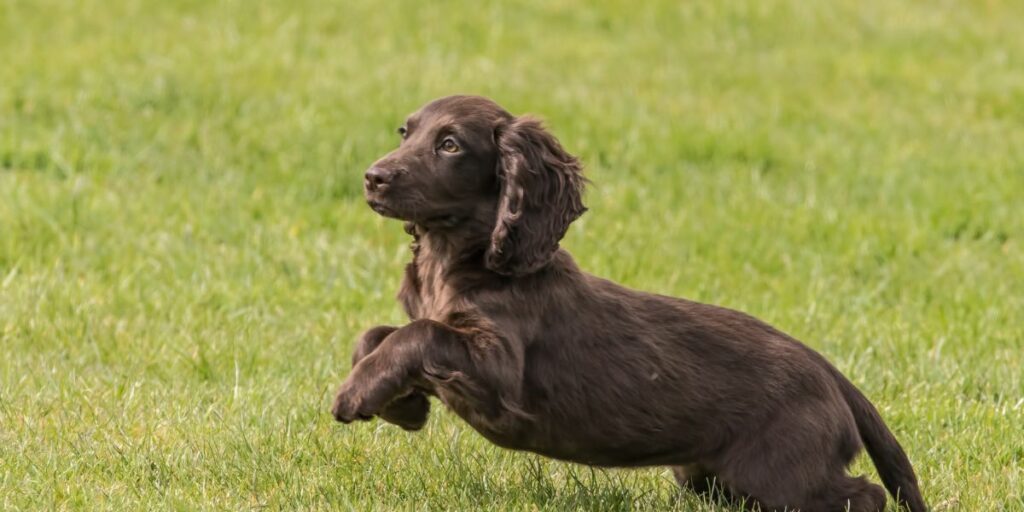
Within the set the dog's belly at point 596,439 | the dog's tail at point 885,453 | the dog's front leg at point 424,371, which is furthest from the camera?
the dog's tail at point 885,453

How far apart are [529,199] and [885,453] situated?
4.85ft

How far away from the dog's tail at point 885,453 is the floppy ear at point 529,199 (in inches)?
42.5

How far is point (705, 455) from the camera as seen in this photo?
4832mm

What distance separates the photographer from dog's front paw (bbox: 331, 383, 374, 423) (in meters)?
4.39

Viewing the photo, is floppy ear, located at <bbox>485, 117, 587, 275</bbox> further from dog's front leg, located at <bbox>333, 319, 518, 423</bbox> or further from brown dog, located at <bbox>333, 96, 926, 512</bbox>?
dog's front leg, located at <bbox>333, 319, 518, 423</bbox>

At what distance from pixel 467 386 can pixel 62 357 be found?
2.93 metres

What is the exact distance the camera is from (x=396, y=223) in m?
9.06

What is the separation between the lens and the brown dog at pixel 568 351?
15.1 feet

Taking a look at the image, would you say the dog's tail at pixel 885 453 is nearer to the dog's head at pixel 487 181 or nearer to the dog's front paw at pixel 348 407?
the dog's head at pixel 487 181

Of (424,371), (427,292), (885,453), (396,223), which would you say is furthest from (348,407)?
(396,223)

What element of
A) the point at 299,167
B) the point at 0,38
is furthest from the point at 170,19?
the point at 299,167

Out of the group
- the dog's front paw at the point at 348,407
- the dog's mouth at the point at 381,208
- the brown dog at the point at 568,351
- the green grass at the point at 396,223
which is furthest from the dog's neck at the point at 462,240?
the green grass at the point at 396,223

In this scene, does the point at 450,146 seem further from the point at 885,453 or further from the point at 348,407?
the point at 885,453

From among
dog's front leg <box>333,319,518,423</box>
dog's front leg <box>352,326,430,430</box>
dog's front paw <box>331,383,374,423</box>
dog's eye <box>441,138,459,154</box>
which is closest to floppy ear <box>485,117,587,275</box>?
dog's eye <box>441,138,459,154</box>
